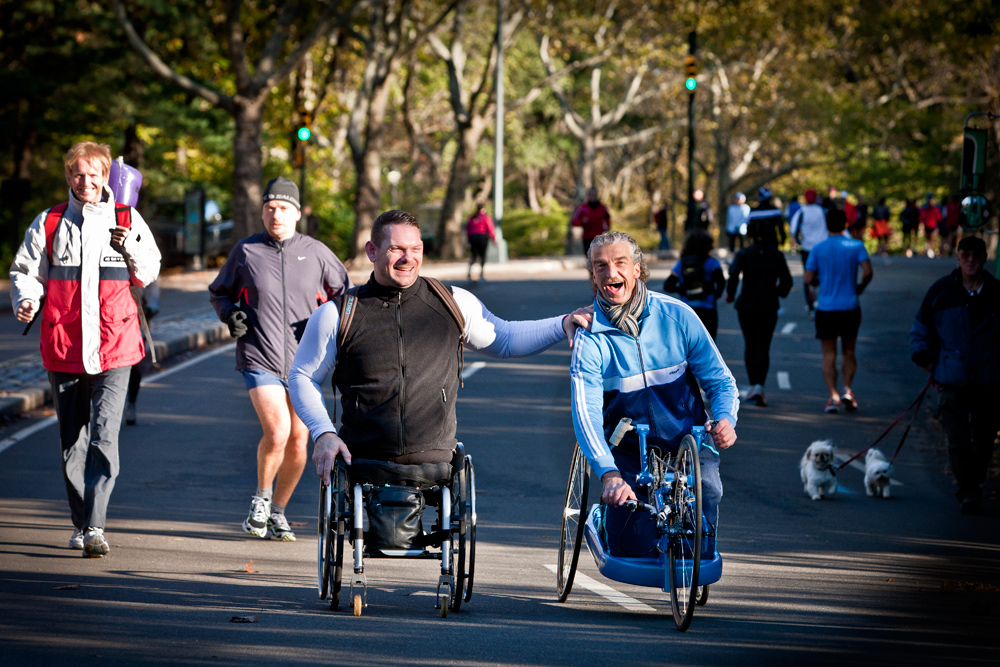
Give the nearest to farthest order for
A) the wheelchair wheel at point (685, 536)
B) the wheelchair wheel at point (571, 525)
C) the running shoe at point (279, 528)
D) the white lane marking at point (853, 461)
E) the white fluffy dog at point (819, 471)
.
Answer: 1. the wheelchair wheel at point (685, 536)
2. the wheelchair wheel at point (571, 525)
3. the running shoe at point (279, 528)
4. the white fluffy dog at point (819, 471)
5. the white lane marking at point (853, 461)

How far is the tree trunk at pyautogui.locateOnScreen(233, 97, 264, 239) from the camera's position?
95.0ft

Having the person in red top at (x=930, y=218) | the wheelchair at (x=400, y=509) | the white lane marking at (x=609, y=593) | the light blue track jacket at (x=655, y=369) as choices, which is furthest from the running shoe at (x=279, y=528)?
the person in red top at (x=930, y=218)

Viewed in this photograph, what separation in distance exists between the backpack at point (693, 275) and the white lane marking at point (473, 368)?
3844 mm

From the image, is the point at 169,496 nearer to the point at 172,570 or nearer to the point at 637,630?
the point at 172,570

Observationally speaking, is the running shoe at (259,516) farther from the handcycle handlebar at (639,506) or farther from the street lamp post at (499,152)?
the street lamp post at (499,152)

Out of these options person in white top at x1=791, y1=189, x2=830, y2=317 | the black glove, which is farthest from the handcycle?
person in white top at x1=791, y1=189, x2=830, y2=317

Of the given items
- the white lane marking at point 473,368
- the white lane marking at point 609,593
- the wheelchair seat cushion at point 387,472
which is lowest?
the white lane marking at point 609,593

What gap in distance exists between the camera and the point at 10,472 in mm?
10141

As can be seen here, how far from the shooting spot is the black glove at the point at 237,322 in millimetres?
7539

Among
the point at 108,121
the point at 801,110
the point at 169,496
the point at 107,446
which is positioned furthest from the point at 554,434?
the point at 801,110

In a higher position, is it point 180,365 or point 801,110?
point 801,110

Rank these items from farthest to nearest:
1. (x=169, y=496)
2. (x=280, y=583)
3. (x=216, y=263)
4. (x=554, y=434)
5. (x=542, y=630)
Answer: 1. (x=216, y=263)
2. (x=554, y=434)
3. (x=169, y=496)
4. (x=280, y=583)
5. (x=542, y=630)

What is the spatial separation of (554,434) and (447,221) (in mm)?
27086

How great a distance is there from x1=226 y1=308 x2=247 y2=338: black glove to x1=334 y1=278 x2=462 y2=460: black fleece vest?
72.7 inches
